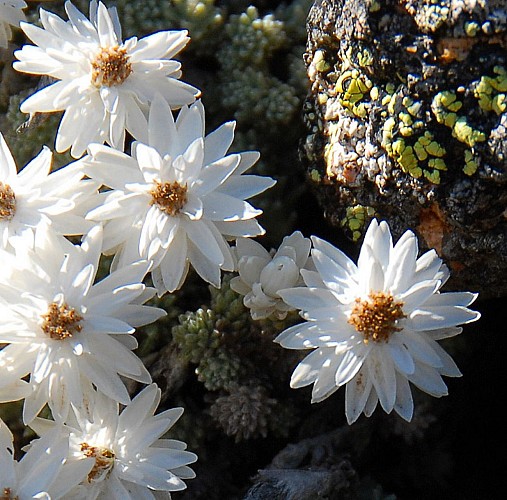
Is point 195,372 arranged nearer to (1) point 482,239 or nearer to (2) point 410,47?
(1) point 482,239

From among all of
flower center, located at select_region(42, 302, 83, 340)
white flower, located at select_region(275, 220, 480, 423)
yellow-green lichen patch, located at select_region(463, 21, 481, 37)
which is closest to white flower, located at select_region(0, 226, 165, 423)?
flower center, located at select_region(42, 302, 83, 340)

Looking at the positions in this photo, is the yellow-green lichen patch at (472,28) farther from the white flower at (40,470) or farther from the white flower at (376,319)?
the white flower at (40,470)

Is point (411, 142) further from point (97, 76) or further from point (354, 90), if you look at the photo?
point (97, 76)

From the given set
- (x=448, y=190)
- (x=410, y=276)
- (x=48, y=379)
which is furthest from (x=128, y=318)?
(x=448, y=190)

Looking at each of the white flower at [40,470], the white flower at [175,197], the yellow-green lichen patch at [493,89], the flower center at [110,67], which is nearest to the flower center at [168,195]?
the white flower at [175,197]

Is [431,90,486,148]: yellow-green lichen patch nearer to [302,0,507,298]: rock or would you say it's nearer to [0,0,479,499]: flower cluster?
[302,0,507,298]: rock

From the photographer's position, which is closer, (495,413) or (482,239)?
(482,239)

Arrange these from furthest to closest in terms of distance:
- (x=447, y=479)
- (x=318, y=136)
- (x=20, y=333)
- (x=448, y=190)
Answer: (x=447, y=479), (x=318, y=136), (x=448, y=190), (x=20, y=333)
